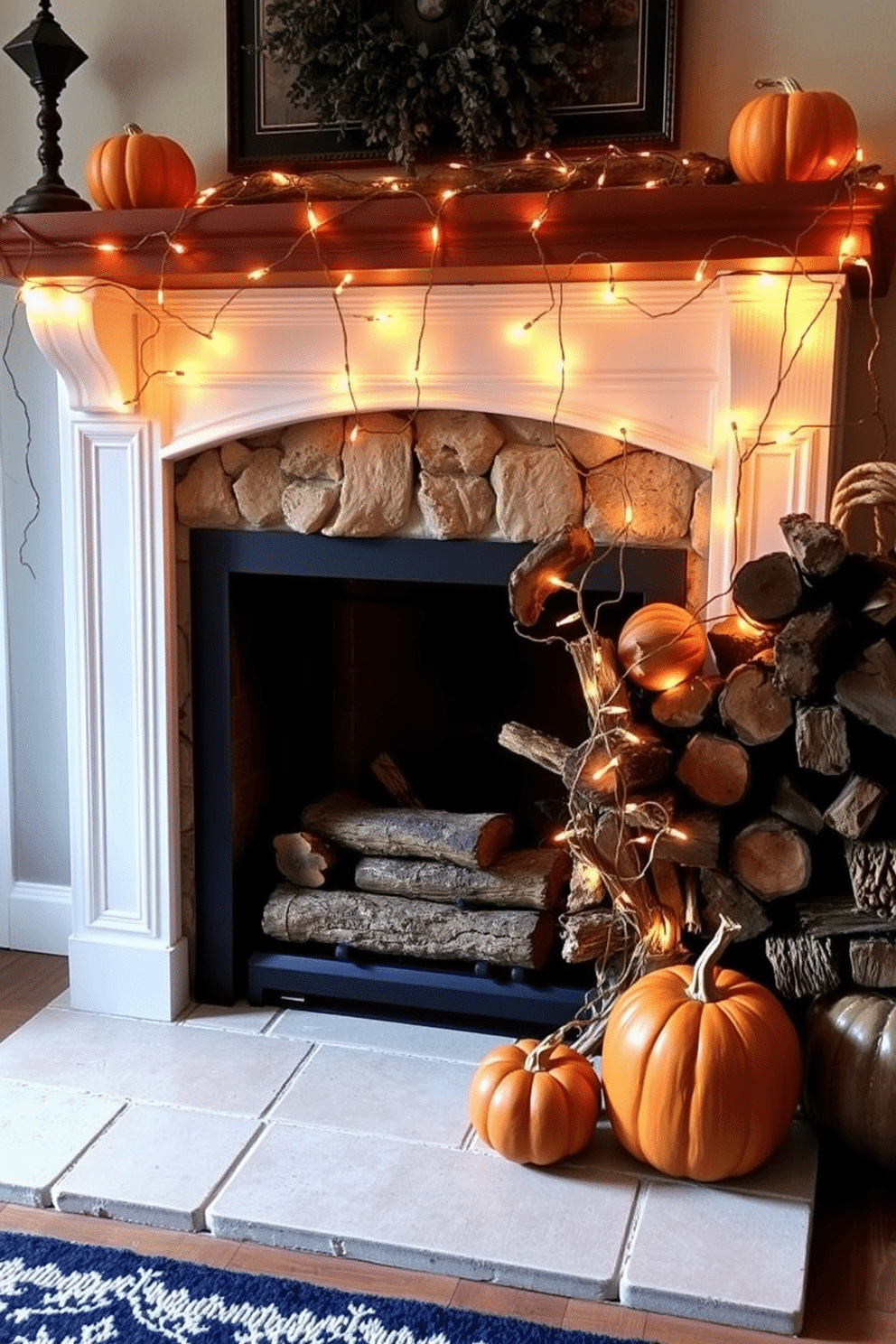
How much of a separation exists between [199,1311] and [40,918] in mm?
1430

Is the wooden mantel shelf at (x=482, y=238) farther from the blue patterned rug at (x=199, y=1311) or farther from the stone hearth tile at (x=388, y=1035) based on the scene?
the blue patterned rug at (x=199, y=1311)

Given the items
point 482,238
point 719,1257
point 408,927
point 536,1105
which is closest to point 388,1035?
point 408,927

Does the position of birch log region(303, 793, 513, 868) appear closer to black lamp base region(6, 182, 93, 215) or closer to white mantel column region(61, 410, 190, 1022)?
white mantel column region(61, 410, 190, 1022)

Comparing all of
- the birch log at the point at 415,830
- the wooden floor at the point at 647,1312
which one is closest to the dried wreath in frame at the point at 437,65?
the birch log at the point at 415,830

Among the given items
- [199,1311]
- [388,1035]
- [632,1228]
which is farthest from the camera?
[388,1035]

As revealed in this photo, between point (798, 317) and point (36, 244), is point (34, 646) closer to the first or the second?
point (36, 244)

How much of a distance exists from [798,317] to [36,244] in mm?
1357

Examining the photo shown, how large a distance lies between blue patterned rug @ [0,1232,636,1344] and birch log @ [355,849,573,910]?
0.93m

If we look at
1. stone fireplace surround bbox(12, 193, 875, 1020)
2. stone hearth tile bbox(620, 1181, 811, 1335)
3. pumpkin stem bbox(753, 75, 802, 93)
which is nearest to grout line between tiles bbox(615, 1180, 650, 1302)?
stone hearth tile bbox(620, 1181, 811, 1335)

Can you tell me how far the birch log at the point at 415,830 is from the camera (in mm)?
2748

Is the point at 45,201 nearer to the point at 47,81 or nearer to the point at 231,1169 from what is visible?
the point at 47,81

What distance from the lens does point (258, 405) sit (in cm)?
257

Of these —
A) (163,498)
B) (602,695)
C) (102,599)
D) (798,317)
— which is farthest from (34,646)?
(798,317)

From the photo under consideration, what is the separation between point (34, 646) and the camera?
3.07 meters
